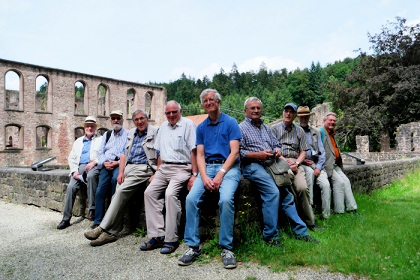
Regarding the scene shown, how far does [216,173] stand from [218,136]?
1.49ft

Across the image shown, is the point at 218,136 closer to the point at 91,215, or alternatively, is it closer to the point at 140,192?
the point at 140,192

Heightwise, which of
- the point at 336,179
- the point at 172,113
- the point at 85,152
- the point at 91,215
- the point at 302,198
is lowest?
the point at 91,215

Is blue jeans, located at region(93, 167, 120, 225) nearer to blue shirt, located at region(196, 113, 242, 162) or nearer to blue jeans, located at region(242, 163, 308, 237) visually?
blue shirt, located at region(196, 113, 242, 162)

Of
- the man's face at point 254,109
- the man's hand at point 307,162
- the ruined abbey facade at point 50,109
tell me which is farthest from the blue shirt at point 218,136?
the ruined abbey facade at point 50,109

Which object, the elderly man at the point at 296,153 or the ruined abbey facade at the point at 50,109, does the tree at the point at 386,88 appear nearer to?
the ruined abbey facade at the point at 50,109

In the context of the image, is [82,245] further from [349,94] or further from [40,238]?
[349,94]

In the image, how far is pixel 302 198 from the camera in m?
4.00

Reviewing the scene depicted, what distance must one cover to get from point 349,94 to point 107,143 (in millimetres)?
27836

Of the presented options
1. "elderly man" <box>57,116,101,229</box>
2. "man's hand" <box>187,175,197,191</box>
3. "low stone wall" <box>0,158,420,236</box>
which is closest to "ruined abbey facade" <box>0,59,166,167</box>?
"low stone wall" <box>0,158,420,236</box>

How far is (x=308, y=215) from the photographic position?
13.2ft

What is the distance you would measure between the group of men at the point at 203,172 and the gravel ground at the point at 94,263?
5.8 inches

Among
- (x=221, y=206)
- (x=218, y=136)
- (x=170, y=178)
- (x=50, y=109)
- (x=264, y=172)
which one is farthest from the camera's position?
(x=50, y=109)

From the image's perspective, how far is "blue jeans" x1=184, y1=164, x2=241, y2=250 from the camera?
317 cm

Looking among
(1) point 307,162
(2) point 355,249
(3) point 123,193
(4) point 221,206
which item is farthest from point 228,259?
(1) point 307,162
